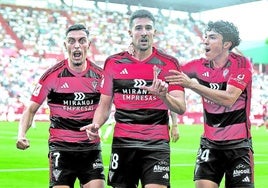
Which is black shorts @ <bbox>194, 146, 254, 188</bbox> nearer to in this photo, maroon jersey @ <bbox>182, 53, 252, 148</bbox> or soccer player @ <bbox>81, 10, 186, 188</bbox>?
maroon jersey @ <bbox>182, 53, 252, 148</bbox>

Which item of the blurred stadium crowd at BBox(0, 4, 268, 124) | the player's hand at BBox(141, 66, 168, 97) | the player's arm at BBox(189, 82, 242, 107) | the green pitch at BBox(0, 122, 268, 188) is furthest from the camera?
the blurred stadium crowd at BBox(0, 4, 268, 124)

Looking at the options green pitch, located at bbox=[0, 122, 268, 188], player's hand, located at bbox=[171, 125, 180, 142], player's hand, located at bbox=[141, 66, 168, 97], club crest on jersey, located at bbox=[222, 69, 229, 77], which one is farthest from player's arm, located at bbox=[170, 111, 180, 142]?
green pitch, located at bbox=[0, 122, 268, 188]

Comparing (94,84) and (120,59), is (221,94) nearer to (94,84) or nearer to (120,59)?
(120,59)

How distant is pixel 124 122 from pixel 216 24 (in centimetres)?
156

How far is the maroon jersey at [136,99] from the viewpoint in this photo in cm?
610

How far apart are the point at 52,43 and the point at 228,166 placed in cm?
3949

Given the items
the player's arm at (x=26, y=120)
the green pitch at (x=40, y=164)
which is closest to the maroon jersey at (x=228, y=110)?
the player's arm at (x=26, y=120)

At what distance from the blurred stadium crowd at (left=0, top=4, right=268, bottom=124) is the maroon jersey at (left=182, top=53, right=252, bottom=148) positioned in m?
27.3

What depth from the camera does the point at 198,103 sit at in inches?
1756

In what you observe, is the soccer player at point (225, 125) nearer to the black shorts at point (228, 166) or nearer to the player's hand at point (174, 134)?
the black shorts at point (228, 166)

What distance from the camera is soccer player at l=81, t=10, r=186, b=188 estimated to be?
6090mm

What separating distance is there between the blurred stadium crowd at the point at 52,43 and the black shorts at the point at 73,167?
26.7 metres

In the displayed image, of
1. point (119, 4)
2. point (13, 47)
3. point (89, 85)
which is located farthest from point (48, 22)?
point (89, 85)

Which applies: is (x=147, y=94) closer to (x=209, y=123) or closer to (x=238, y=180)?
(x=209, y=123)
